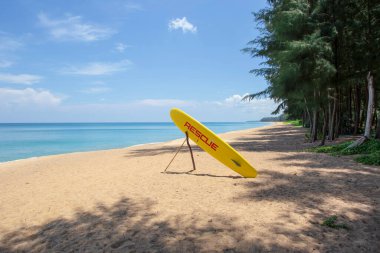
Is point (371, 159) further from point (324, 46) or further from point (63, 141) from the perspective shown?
point (63, 141)

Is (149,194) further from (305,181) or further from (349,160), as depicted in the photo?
(349,160)

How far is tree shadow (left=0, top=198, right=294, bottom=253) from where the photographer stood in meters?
4.11

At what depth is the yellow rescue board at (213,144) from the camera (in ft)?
28.1

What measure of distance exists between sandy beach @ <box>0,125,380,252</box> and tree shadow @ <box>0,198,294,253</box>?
2 centimetres

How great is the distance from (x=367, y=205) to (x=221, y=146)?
437 centimetres

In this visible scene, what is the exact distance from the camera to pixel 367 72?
14.7m

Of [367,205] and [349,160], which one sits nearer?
[367,205]

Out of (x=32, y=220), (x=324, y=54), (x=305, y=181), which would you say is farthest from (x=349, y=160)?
(x=32, y=220)

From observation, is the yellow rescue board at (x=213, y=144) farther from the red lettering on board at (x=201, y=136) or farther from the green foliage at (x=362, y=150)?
the green foliage at (x=362, y=150)

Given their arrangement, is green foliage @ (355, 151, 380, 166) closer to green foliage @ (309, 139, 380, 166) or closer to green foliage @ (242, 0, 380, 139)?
green foliage @ (309, 139, 380, 166)

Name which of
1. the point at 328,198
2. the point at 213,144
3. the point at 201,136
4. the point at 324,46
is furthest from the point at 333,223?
the point at 324,46

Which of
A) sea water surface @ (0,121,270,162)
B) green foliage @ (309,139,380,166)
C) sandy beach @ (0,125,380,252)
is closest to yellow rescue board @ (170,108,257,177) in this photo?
sandy beach @ (0,125,380,252)

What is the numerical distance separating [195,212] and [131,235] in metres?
1.44

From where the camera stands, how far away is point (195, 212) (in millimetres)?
5516
